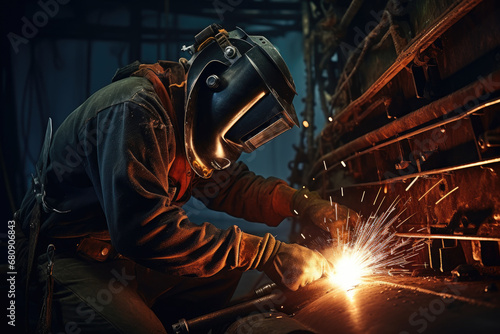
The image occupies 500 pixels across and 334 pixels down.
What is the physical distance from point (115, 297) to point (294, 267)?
1.02 m

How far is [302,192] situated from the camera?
2.63m

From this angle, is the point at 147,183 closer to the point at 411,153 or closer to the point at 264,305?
the point at 264,305

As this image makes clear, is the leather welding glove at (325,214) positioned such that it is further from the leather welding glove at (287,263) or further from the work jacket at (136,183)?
the work jacket at (136,183)

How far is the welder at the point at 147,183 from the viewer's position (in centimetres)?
156

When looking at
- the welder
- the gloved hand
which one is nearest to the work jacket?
the welder

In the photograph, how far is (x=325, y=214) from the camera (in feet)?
7.73

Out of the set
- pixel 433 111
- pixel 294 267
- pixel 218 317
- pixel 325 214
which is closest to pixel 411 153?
pixel 433 111

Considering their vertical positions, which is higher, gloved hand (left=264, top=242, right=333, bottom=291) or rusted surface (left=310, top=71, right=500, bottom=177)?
rusted surface (left=310, top=71, right=500, bottom=177)

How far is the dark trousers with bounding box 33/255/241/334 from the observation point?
5.76 ft

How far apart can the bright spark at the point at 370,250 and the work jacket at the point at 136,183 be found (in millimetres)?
670

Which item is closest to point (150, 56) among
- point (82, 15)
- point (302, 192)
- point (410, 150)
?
point (82, 15)

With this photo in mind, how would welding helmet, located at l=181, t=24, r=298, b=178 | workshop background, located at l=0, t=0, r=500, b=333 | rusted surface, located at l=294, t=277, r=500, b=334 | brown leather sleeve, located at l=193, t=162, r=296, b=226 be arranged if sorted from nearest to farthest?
rusted surface, located at l=294, t=277, r=500, b=334 < workshop background, located at l=0, t=0, r=500, b=333 < welding helmet, located at l=181, t=24, r=298, b=178 < brown leather sleeve, located at l=193, t=162, r=296, b=226

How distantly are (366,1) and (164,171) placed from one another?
2664 mm

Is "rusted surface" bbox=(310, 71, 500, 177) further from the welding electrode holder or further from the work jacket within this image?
the welding electrode holder
